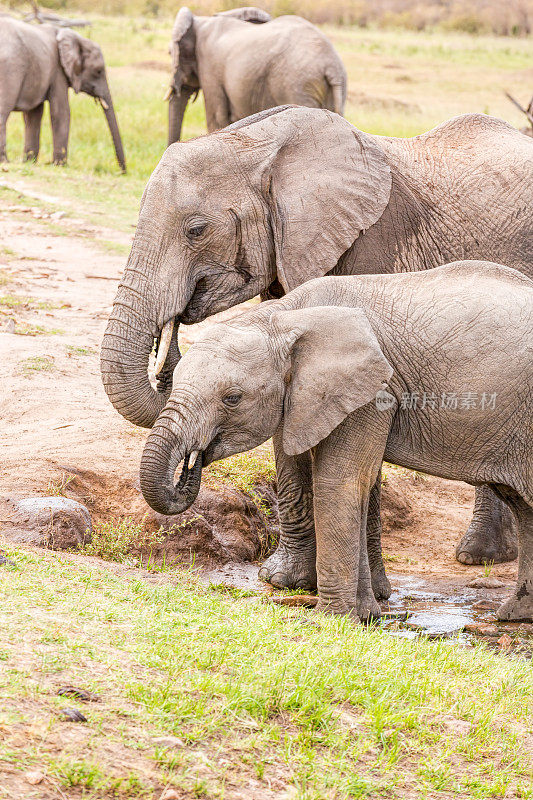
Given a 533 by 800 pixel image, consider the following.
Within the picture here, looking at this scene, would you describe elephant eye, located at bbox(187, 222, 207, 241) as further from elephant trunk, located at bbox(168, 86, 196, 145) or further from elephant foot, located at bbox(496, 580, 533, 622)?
elephant trunk, located at bbox(168, 86, 196, 145)

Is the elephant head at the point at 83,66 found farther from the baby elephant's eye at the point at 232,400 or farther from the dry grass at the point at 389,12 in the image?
the dry grass at the point at 389,12

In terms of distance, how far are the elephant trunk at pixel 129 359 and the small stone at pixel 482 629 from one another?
66.7 inches

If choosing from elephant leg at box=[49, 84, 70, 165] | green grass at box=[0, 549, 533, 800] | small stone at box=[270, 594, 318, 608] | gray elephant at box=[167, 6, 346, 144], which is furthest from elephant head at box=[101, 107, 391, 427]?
elephant leg at box=[49, 84, 70, 165]

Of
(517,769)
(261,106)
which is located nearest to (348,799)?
(517,769)

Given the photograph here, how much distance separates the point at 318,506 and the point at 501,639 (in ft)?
3.34

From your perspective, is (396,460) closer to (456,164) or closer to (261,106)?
(456,164)

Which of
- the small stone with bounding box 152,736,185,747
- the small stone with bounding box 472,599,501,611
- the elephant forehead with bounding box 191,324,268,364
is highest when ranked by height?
the elephant forehead with bounding box 191,324,268,364

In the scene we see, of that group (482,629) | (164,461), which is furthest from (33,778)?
(482,629)

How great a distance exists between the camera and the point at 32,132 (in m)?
17.8

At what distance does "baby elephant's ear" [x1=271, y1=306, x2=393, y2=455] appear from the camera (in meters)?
4.85

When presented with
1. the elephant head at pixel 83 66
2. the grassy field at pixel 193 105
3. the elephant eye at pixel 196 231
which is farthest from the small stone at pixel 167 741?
the elephant head at pixel 83 66

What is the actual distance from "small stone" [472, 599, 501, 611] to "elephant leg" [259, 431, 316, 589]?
2.56 feet

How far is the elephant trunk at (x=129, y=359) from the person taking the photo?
17.0 ft

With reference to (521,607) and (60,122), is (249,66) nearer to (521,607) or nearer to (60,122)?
(60,122)
